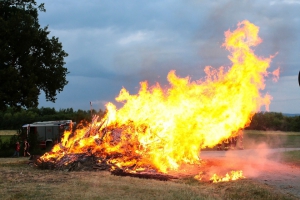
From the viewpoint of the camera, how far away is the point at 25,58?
61.1ft

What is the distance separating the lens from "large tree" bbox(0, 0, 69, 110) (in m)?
17.9

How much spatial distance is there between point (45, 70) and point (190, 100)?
7439mm

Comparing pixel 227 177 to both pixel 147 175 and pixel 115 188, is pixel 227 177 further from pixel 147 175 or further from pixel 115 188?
pixel 115 188

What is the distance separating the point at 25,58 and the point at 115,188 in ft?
33.6

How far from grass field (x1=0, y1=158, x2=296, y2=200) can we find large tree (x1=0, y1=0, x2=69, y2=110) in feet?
18.5

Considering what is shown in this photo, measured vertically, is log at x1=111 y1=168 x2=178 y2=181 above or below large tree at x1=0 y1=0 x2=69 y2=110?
below

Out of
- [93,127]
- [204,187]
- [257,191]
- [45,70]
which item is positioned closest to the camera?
[257,191]

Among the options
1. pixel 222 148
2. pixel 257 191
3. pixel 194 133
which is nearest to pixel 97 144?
pixel 194 133

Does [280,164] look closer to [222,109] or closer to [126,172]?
[222,109]

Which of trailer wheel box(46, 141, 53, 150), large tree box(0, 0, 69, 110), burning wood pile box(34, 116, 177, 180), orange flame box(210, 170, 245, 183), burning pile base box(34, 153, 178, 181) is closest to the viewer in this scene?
orange flame box(210, 170, 245, 183)

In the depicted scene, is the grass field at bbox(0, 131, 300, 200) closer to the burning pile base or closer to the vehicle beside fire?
the burning pile base

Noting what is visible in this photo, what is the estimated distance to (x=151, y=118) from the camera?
Answer: 16875mm

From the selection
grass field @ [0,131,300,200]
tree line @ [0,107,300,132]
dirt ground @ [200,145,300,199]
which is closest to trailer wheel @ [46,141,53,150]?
tree line @ [0,107,300,132]

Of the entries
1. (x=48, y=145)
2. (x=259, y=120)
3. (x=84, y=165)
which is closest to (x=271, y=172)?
(x=84, y=165)
